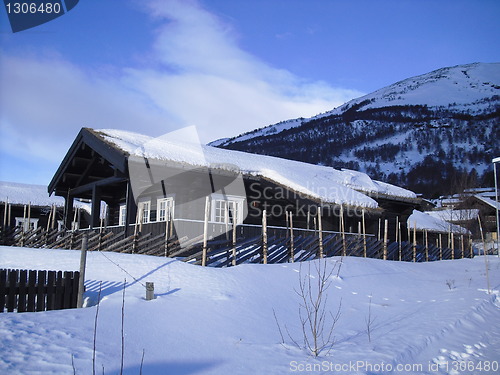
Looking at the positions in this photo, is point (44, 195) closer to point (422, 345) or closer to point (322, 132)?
point (422, 345)

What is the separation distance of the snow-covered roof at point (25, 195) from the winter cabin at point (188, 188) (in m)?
6.91

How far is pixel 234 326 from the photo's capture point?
6734 mm

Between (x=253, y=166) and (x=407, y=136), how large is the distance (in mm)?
128357

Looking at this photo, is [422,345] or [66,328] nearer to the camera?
[66,328]

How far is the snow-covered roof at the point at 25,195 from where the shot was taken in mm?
25703

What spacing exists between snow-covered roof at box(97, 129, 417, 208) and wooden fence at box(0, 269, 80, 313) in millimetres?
6956

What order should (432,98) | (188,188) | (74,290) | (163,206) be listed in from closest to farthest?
(74,290)
(188,188)
(163,206)
(432,98)

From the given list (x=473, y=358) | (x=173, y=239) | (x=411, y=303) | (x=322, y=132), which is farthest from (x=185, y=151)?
(x=322, y=132)

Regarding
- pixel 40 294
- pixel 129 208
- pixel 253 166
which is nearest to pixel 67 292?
pixel 40 294

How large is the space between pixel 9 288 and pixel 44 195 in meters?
23.2

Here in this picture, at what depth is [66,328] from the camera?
18.7 feet

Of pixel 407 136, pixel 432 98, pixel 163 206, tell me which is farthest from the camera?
pixel 432 98

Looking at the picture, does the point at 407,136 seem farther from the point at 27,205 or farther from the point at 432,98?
the point at 27,205

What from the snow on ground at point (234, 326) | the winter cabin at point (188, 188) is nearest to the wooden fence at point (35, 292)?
the snow on ground at point (234, 326)
